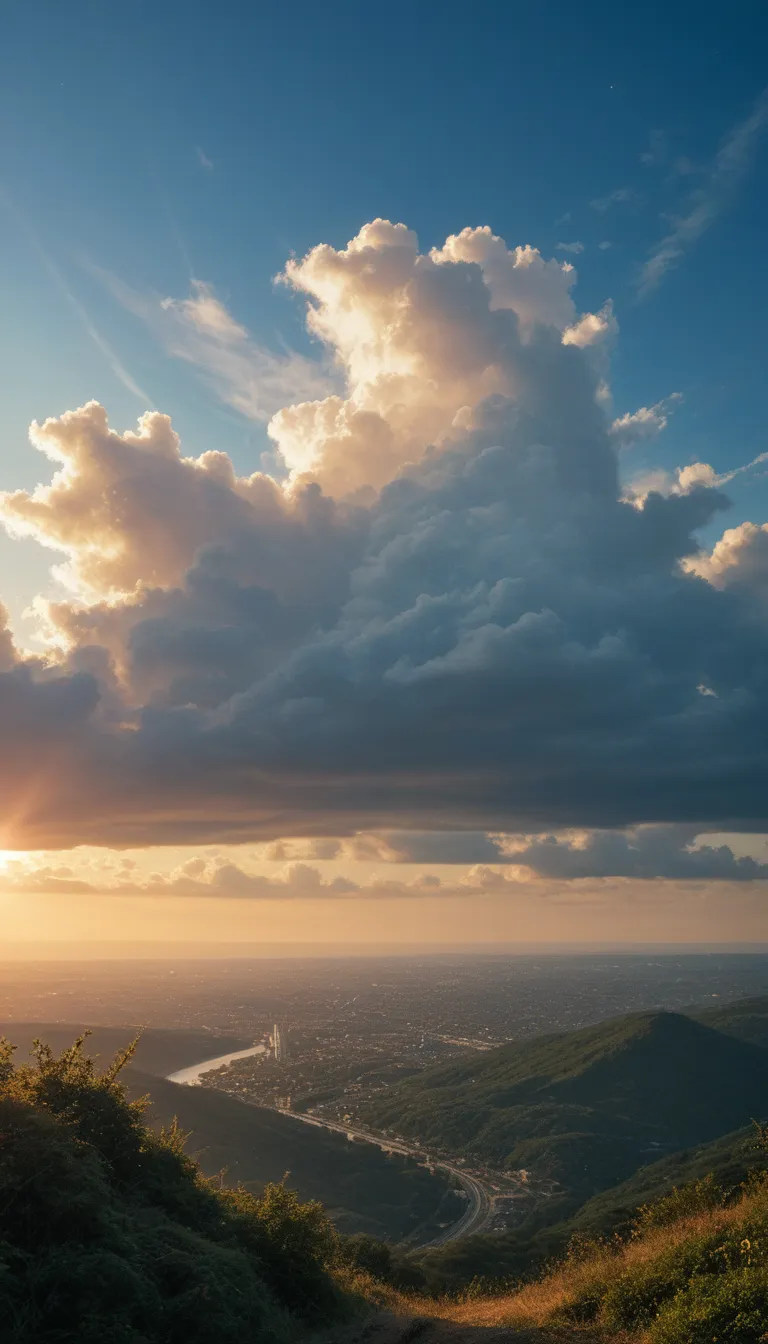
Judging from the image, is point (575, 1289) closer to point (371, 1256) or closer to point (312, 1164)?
point (371, 1256)

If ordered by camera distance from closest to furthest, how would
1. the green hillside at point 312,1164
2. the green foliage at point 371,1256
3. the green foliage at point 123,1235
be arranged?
the green foliage at point 123,1235 < the green foliage at point 371,1256 < the green hillside at point 312,1164

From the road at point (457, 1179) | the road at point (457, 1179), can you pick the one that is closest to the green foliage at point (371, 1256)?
the road at point (457, 1179)

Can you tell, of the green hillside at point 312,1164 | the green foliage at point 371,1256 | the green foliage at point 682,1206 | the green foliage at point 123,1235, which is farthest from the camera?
the green hillside at point 312,1164

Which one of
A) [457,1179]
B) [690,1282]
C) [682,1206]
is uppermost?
[690,1282]

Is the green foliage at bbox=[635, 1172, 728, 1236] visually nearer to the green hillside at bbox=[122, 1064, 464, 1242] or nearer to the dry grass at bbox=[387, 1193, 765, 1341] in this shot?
the dry grass at bbox=[387, 1193, 765, 1341]

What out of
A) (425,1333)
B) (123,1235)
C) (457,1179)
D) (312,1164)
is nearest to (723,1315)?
(425,1333)

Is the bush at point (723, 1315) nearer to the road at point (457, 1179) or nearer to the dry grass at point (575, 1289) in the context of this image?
the dry grass at point (575, 1289)

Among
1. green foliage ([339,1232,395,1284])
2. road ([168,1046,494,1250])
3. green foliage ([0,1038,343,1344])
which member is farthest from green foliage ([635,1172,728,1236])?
road ([168,1046,494,1250])

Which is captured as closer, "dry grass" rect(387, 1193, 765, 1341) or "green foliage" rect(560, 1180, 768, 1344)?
"green foliage" rect(560, 1180, 768, 1344)
